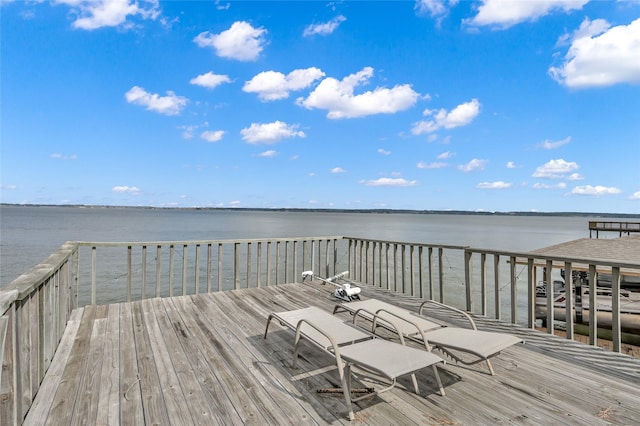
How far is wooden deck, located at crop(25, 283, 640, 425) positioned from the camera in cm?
193

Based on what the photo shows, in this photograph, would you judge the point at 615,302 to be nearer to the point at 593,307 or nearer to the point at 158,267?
the point at 593,307

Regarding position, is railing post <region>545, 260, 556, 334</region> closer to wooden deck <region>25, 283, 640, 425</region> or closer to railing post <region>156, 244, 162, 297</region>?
wooden deck <region>25, 283, 640, 425</region>

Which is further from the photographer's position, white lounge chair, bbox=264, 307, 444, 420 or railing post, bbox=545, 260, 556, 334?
railing post, bbox=545, 260, 556, 334

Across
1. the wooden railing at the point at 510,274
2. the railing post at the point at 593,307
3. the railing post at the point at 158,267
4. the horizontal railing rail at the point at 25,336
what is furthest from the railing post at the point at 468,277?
the railing post at the point at 158,267

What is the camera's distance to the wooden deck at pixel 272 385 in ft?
6.32

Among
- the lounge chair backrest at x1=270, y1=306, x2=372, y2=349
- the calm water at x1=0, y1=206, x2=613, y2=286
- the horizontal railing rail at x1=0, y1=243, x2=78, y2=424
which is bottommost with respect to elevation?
the calm water at x1=0, y1=206, x2=613, y2=286

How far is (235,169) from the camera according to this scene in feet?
115

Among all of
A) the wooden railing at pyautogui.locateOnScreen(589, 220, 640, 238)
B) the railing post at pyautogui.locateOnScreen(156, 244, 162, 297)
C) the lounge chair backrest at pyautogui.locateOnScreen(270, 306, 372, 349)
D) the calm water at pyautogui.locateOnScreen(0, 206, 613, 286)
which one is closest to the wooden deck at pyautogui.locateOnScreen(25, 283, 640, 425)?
the lounge chair backrest at pyautogui.locateOnScreen(270, 306, 372, 349)

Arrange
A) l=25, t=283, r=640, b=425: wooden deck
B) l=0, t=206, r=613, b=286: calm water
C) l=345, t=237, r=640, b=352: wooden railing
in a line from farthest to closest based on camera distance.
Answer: l=0, t=206, r=613, b=286: calm water
l=345, t=237, r=640, b=352: wooden railing
l=25, t=283, r=640, b=425: wooden deck

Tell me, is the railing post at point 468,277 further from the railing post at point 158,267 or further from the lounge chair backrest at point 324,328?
the railing post at point 158,267

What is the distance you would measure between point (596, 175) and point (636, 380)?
35842 millimetres

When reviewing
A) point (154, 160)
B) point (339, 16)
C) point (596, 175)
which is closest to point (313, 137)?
point (339, 16)

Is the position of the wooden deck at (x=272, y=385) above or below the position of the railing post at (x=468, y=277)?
below

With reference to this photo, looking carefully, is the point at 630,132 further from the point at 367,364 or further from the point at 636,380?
the point at 367,364
